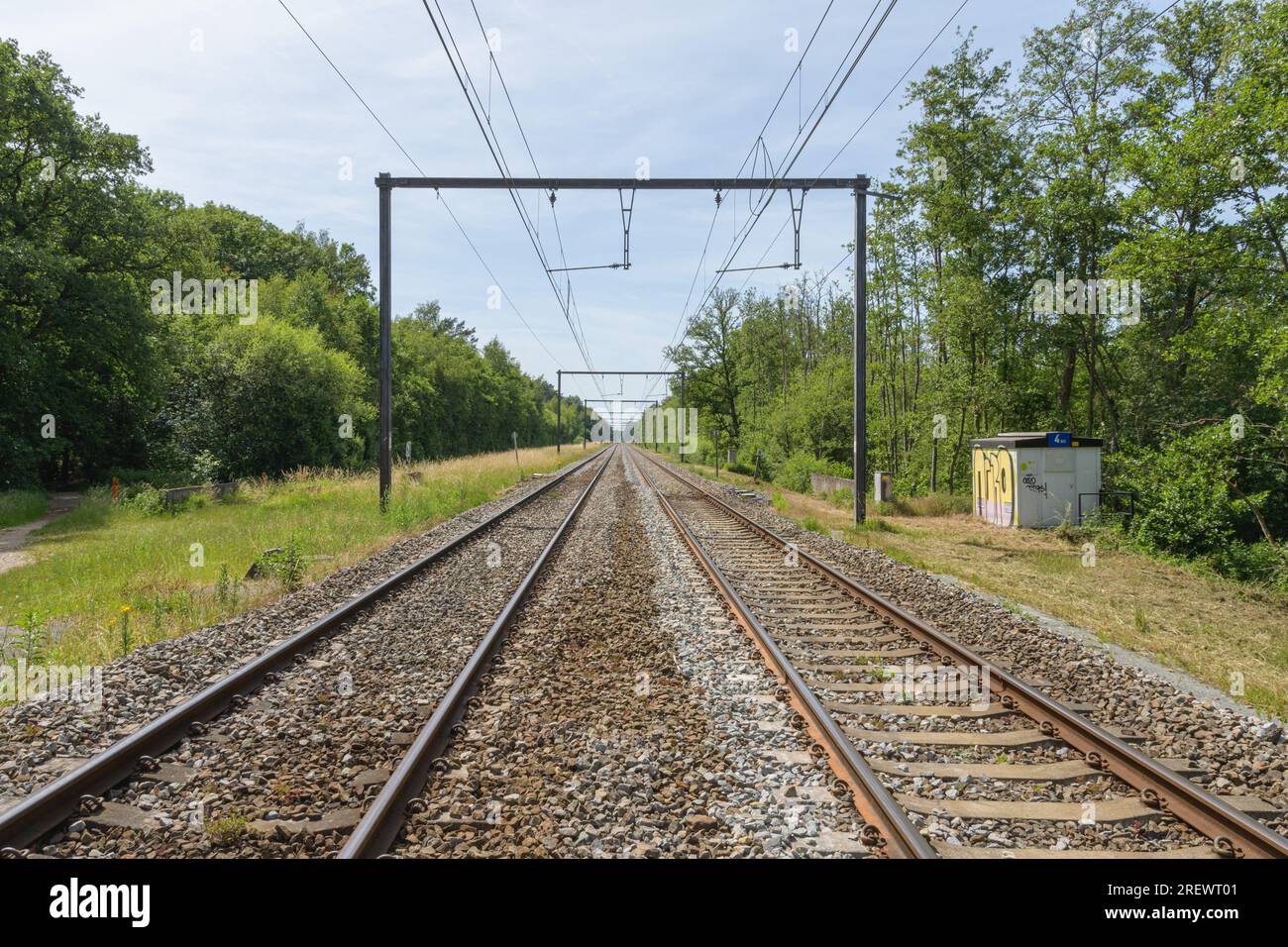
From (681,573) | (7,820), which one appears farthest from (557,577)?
(7,820)

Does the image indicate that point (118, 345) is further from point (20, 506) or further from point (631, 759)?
point (631, 759)

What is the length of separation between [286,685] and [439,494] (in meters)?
16.8

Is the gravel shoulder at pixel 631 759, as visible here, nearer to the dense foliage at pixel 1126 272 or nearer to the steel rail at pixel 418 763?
the steel rail at pixel 418 763

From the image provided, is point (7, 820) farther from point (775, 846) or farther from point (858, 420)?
point (858, 420)

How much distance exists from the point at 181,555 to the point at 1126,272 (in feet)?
70.2

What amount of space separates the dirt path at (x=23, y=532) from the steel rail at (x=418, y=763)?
1068cm

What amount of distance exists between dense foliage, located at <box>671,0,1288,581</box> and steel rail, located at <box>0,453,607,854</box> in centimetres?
1822

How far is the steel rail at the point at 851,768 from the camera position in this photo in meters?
3.60

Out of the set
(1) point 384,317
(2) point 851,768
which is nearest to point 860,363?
(1) point 384,317

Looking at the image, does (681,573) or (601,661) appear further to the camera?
(681,573)

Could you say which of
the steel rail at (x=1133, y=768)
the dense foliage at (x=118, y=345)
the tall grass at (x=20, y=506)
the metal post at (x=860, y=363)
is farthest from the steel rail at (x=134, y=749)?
the dense foliage at (x=118, y=345)

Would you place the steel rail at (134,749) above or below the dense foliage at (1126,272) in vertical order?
below

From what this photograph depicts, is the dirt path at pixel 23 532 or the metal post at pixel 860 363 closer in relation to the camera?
the dirt path at pixel 23 532

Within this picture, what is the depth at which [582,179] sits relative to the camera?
15.0 m
